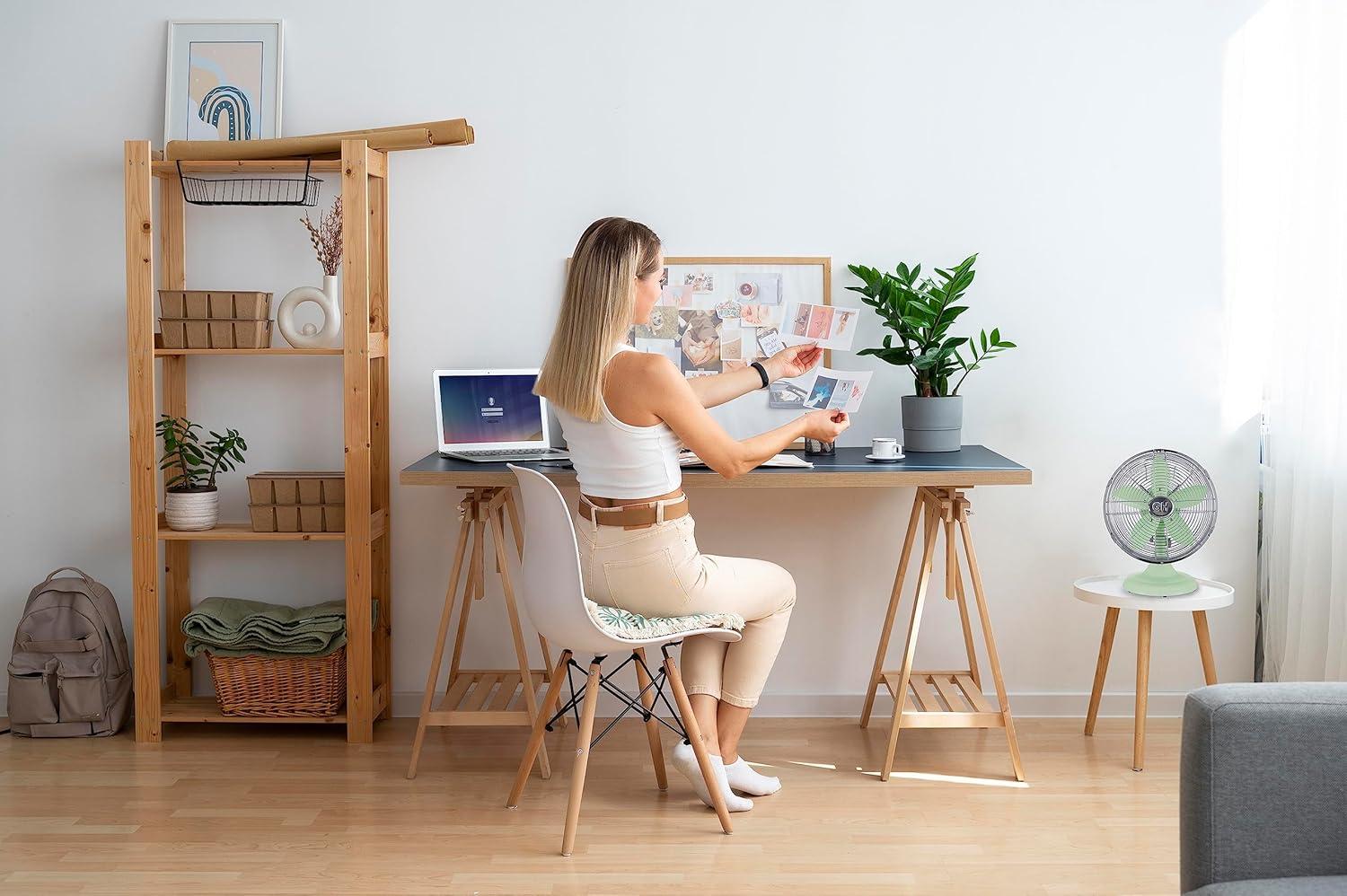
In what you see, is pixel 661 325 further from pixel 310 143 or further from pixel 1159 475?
pixel 1159 475

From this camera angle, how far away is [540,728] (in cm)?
280

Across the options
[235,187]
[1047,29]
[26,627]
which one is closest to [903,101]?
[1047,29]

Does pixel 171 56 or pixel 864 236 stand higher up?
pixel 171 56

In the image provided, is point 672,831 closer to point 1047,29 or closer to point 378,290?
point 378,290

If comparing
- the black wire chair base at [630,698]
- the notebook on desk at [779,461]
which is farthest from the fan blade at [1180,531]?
the black wire chair base at [630,698]

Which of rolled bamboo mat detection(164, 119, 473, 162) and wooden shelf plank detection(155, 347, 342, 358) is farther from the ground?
rolled bamboo mat detection(164, 119, 473, 162)

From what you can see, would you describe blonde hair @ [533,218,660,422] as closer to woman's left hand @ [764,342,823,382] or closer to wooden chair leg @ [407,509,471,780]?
woman's left hand @ [764,342,823,382]

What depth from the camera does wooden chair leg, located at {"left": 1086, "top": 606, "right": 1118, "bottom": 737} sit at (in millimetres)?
3369

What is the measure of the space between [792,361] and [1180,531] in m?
1.18

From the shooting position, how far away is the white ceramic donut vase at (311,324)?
3.38 m

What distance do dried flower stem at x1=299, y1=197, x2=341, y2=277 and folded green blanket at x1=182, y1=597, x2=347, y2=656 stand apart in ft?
3.32

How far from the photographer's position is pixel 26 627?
342 cm

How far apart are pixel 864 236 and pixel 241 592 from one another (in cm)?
220

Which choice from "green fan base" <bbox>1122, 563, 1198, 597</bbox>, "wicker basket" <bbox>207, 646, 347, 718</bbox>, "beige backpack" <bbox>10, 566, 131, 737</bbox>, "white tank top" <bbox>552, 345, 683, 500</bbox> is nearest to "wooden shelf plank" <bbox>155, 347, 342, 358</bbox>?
"beige backpack" <bbox>10, 566, 131, 737</bbox>
